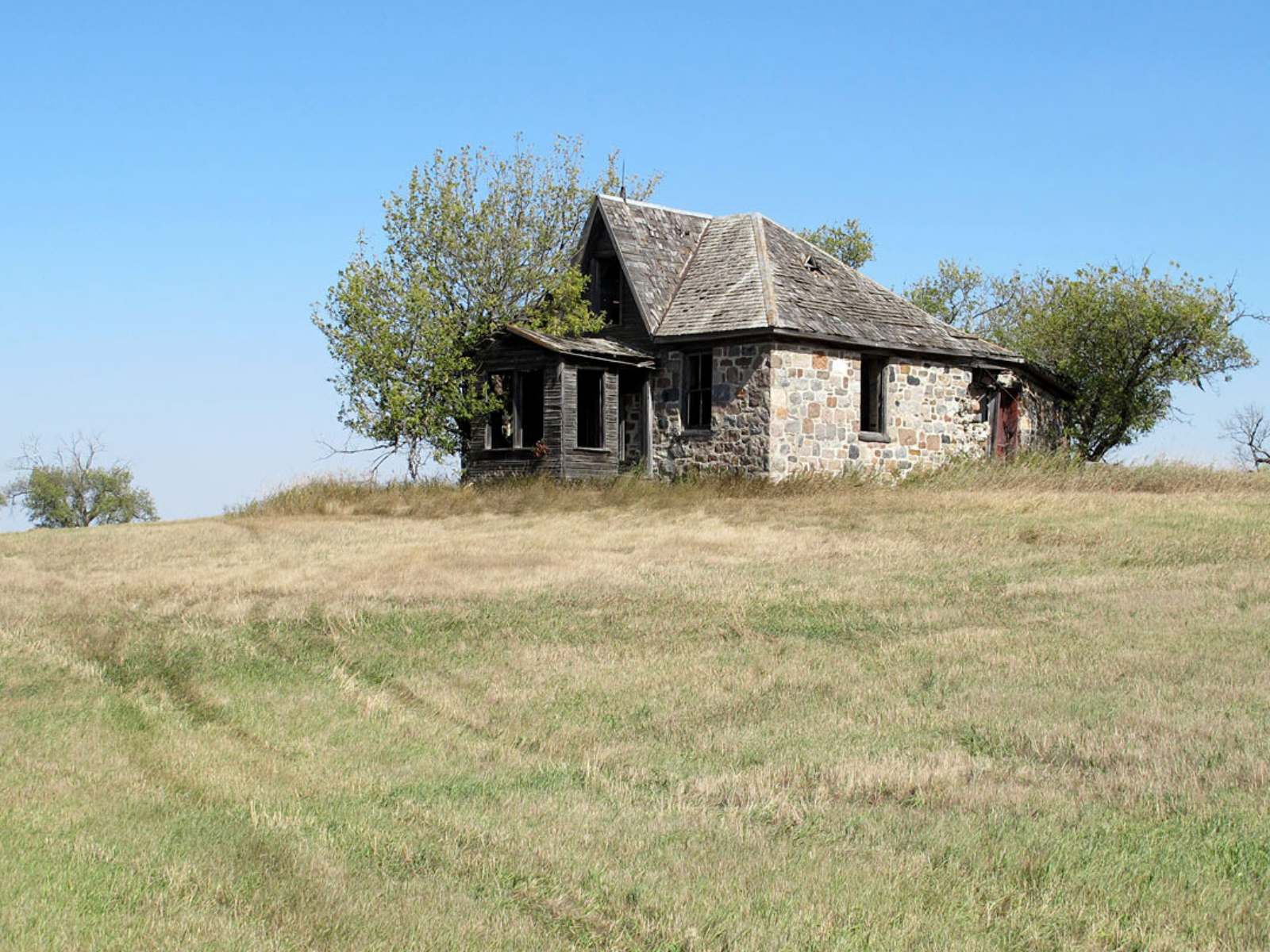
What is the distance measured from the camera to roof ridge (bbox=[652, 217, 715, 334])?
29.7 meters

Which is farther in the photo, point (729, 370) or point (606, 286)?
point (606, 286)

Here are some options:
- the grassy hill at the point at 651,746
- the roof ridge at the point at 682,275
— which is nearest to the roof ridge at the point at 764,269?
the roof ridge at the point at 682,275

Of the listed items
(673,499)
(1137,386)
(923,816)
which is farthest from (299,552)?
(1137,386)

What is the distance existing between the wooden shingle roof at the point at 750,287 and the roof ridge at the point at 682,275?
0.02m

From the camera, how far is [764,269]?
→ 29.4 meters

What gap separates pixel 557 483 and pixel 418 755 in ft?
63.7

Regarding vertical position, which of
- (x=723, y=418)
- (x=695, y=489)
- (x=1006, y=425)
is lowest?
(x=695, y=489)

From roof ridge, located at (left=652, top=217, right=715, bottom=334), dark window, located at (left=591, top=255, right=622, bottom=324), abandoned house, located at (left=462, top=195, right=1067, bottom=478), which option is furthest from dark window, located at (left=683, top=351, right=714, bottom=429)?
dark window, located at (left=591, top=255, right=622, bottom=324)

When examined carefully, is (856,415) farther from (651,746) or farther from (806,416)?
(651,746)

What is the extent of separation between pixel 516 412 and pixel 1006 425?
507 inches

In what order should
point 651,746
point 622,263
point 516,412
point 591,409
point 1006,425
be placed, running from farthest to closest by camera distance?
point 1006,425, point 591,409, point 622,263, point 516,412, point 651,746

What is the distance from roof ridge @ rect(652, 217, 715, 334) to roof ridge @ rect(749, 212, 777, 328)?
55.7 inches

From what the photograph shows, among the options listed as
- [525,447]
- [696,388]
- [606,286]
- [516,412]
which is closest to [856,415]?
[696,388]

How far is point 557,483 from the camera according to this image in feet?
93.0
